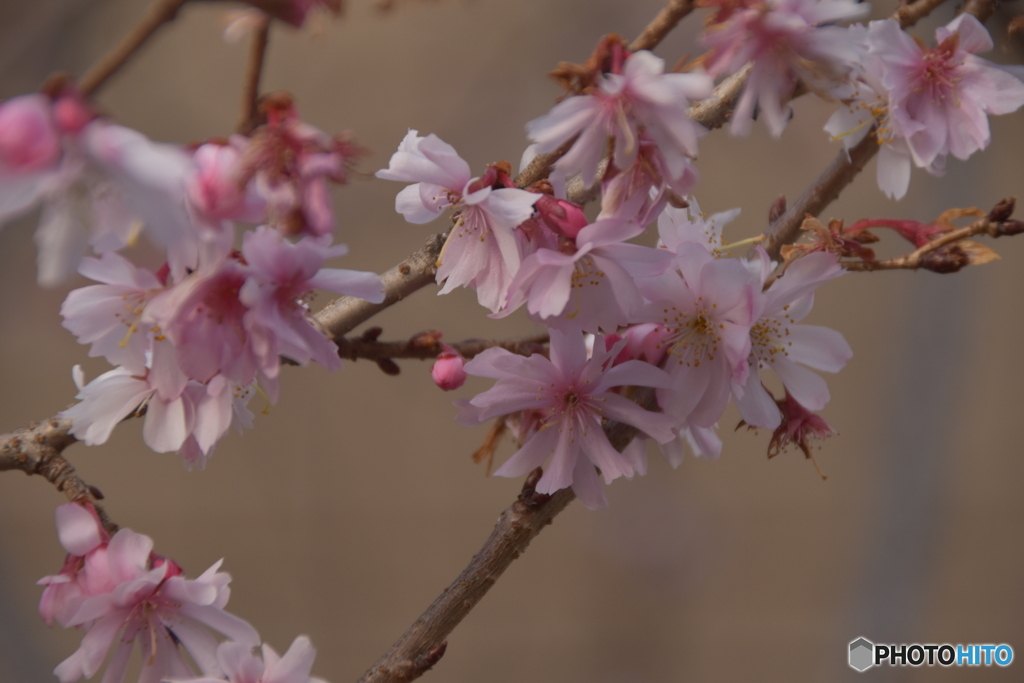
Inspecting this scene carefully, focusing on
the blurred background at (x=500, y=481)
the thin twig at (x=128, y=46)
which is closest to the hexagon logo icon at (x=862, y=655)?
the blurred background at (x=500, y=481)

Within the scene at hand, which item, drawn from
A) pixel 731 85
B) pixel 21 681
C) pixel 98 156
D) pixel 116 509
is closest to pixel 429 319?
pixel 116 509

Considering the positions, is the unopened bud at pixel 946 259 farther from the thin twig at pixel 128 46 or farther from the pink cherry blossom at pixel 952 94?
the thin twig at pixel 128 46

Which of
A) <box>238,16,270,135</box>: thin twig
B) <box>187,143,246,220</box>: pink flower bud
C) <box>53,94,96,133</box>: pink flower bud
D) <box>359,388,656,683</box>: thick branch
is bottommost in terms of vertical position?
<box>359,388,656,683</box>: thick branch

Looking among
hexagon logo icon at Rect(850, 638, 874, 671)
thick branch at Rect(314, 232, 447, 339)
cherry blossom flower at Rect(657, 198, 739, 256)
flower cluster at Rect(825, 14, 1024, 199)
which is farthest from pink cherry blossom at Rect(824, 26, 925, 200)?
hexagon logo icon at Rect(850, 638, 874, 671)

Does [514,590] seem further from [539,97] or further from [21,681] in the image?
[539,97]

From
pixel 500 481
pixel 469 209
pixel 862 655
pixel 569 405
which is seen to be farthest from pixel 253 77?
pixel 500 481

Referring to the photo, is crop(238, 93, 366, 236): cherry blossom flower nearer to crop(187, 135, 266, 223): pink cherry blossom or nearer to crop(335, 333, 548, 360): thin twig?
crop(187, 135, 266, 223): pink cherry blossom
